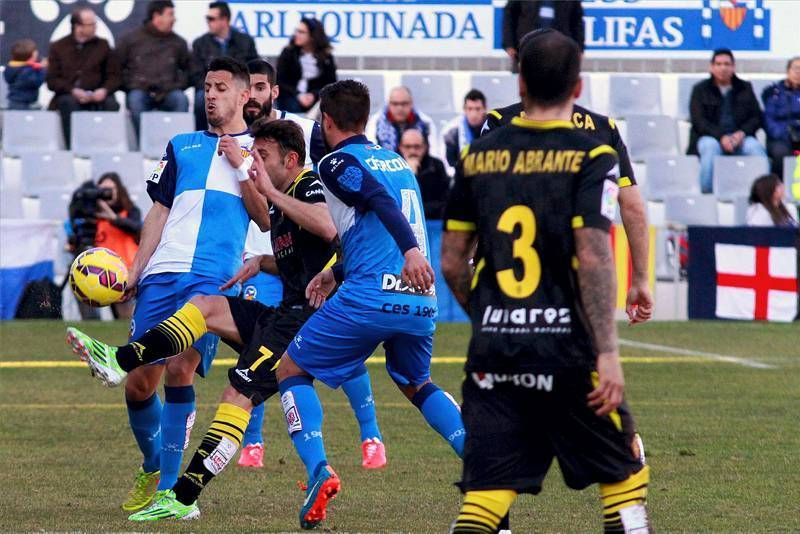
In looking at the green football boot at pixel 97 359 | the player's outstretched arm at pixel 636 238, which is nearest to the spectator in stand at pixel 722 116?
the player's outstretched arm at pixel 636 238

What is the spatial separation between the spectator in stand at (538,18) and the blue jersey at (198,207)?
11.7 metres

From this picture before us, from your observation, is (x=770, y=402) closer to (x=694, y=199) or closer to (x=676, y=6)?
(x=694, y=199)

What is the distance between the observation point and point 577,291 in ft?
15.8

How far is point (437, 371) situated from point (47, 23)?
9.32 m

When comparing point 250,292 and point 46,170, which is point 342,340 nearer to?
point 250,292

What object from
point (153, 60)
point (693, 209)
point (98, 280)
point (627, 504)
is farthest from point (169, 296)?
point (693, 209)

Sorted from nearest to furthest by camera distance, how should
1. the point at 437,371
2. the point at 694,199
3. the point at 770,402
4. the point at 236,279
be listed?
the point at 236,279, the point at 770,402, the point at 437,371, the point at 694,199

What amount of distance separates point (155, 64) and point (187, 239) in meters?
11.5

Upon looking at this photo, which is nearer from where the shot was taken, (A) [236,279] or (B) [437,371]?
(A) [236,279]

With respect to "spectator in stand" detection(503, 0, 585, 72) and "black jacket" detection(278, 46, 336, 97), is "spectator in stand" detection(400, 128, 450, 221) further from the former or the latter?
"spectator in stand" detection(503, 0, 585, 72)

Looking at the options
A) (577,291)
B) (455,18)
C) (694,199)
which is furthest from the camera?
(455,18)

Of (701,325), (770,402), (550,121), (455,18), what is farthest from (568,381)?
(455,18)

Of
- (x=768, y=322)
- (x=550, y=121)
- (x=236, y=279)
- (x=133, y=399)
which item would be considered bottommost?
(x=768, y=322)

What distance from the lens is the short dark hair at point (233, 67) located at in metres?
7.64
